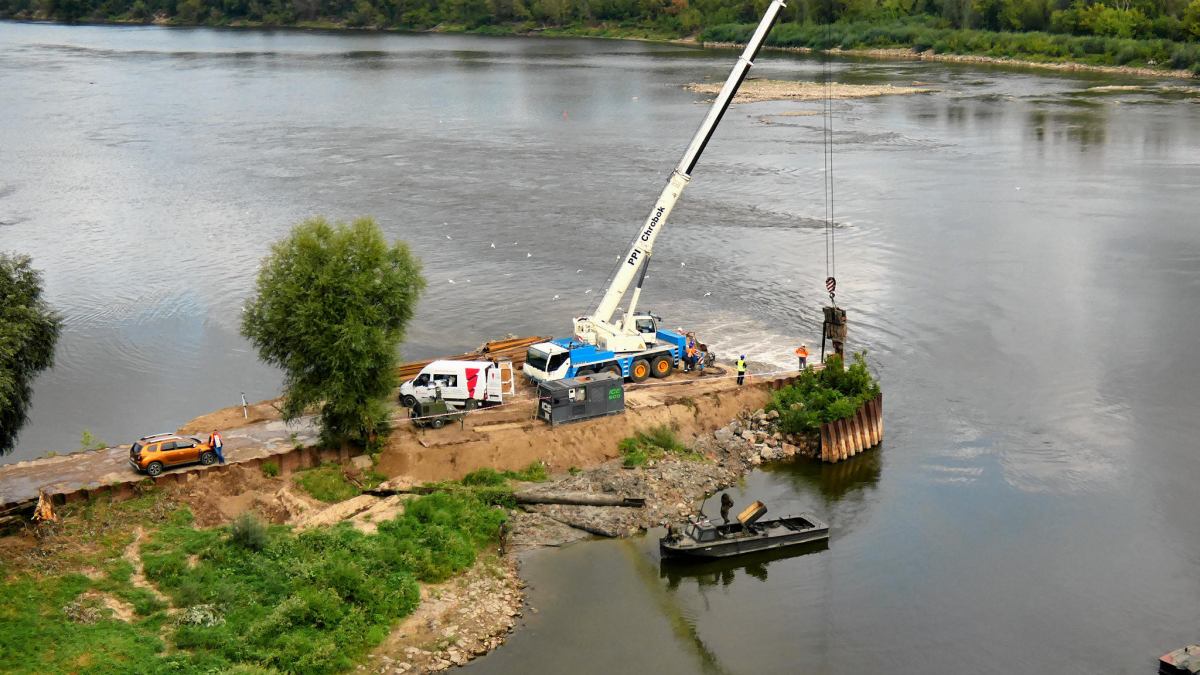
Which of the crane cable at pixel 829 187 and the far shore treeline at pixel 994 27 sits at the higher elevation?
the far shore treeline at pixel 994 27

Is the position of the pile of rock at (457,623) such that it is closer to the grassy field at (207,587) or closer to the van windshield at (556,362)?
the grassy field at (207,587)

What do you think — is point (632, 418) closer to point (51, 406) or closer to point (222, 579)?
point (222, 579)

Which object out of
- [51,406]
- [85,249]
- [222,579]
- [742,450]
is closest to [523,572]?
[222,579]

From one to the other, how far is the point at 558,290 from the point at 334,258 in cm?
2456

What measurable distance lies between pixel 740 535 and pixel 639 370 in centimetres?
1017

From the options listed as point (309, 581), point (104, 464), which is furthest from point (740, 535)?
point (104, 464)

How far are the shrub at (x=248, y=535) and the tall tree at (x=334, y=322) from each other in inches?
203

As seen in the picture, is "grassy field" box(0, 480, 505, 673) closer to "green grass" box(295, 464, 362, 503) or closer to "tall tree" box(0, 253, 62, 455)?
"green grass" box(295, 464, 362, 503)

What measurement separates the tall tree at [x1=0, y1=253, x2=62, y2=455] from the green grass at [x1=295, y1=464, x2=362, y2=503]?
795 centimetres

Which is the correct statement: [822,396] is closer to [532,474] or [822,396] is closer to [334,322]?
[532,474]

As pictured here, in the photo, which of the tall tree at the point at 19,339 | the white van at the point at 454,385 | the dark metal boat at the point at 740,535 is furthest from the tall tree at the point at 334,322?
the dark metal boat at the point at 740,535

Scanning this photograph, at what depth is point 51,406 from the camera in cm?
4706

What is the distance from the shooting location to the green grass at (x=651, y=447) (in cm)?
3828

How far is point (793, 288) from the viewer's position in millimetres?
59844
